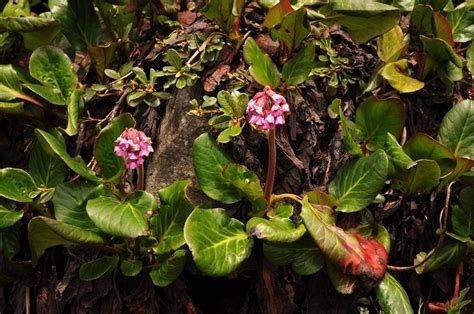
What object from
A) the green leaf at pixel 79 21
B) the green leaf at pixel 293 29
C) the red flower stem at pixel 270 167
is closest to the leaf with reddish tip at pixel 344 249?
the red flower stem at pixel 270 167

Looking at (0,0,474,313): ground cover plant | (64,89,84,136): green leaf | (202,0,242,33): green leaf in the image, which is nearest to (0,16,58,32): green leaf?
(0,0,474,313): ground cover plant

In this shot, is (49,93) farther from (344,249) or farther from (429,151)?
(429,151)

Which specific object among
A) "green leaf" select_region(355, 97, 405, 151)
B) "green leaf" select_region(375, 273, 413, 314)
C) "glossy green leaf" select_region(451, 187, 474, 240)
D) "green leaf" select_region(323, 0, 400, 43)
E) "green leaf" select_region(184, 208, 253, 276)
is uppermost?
"green leaf" select_region(323, 0, 400, 43)

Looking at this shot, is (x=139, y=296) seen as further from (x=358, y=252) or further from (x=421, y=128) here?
(x=421, y=128)

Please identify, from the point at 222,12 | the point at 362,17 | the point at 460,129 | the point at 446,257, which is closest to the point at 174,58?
the point at 222,12

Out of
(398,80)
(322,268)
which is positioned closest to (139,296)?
(322,268)

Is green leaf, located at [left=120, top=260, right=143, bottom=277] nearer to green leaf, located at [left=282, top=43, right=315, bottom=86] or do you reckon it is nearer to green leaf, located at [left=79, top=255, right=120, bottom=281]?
green leaf, located at [left=79, top=255, right=120, bottom=281]

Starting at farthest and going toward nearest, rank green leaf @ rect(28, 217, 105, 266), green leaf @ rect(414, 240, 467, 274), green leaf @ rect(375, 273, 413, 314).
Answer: green leaf @ rect(414, 240, 467, 274) < green leaf @ rect(375, 273, 413, 314) < green leaf @ rect(28, 217, 105, 266)
